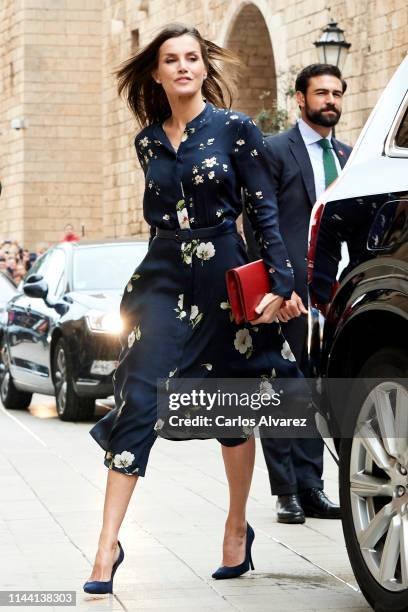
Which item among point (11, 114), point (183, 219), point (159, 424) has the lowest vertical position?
point (159, 424)

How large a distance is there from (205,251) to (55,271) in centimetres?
850

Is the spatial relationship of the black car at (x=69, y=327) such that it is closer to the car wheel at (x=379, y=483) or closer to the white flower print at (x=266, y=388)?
the white flower print at (x=266, y=388)

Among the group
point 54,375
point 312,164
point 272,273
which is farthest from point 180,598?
point 54,375

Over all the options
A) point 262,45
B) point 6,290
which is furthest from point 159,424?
point 262,45

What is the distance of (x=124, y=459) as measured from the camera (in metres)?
5.34

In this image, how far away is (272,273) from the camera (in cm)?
548

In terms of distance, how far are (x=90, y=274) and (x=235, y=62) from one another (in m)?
7.75

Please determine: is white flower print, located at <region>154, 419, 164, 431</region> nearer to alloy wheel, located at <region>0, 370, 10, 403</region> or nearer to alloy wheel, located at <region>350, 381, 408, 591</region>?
alloy wheel, located at <region>350, 381, 408, 591</region>

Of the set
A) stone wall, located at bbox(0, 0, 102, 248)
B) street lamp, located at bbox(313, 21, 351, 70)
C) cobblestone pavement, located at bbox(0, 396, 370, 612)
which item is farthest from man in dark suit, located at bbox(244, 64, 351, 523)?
stone wall, located at bbox(0, 0, 102, 248)

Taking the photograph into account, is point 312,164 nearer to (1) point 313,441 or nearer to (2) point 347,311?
(1) point 313,441

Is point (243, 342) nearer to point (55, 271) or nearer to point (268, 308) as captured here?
point (268, 308)

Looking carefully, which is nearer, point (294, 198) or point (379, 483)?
point (379, 483)

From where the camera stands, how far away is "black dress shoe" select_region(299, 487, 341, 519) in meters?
7.32

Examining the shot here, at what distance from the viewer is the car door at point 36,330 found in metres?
13.4
